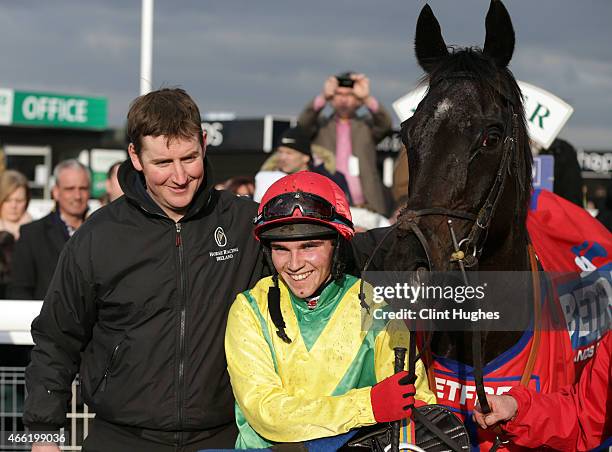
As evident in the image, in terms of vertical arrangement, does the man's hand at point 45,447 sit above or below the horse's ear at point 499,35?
below

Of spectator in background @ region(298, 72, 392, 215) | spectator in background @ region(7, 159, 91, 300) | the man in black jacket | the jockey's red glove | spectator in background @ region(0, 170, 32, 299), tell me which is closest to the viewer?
the jockey's red glove

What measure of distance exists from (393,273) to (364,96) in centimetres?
411

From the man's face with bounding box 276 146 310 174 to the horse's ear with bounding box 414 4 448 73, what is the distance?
8.36 ft

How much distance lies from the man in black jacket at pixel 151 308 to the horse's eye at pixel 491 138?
2.96ft

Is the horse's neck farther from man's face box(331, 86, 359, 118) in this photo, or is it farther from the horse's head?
man's face box(331, 86, 359, 118)

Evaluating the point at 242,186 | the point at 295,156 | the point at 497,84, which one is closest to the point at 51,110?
the point at 242,186

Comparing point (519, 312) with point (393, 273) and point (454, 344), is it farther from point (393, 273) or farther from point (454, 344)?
point (393, 273)

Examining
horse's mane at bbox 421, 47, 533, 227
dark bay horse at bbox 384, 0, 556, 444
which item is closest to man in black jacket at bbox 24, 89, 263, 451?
dark bay horse at bbox 384, 0, 556, 444

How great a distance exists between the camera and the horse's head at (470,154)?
2572 mm

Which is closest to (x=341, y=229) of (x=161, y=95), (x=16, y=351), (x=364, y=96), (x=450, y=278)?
(x=450, y=278)

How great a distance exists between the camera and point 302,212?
2.58 m

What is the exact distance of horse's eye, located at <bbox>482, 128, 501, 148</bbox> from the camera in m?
2.70

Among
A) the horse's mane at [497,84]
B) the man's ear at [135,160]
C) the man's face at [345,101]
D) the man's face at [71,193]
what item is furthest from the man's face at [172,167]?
the man's face at [345,101]

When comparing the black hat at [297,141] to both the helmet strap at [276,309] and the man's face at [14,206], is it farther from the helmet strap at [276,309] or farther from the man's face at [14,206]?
the helmet strap at [276,309]
